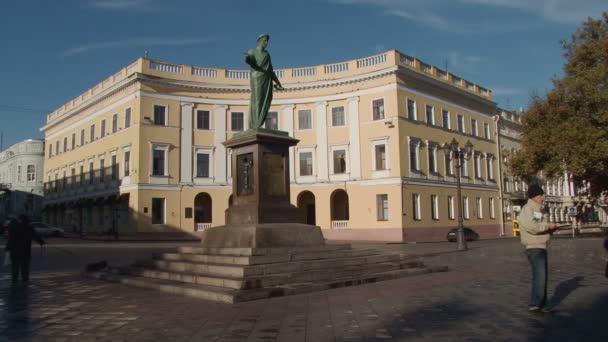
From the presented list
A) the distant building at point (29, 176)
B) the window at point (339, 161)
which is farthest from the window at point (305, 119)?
the distant building at point (29, 176)

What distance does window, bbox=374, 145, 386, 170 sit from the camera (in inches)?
1538

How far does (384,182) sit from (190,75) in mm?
17109

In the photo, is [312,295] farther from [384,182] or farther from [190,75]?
[190,75]

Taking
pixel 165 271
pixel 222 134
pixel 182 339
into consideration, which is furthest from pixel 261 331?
pixel 222 134

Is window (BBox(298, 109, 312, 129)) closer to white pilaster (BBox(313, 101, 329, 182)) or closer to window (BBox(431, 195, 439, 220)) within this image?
white pilaster (BBox(313, 101, 329, 182))

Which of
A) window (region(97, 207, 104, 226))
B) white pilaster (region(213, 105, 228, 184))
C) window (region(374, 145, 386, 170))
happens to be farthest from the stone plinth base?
window (region(97, 207, 104, 226))

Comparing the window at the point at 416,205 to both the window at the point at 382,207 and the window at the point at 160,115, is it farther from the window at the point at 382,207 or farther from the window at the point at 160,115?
the window at the point at 160,115

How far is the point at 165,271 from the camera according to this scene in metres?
12.6

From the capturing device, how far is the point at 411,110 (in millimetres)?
40438

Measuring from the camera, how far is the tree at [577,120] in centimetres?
2989

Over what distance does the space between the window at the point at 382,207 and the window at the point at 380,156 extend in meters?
2.19

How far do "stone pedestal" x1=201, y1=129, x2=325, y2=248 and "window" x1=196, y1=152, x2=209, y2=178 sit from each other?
26700 mm

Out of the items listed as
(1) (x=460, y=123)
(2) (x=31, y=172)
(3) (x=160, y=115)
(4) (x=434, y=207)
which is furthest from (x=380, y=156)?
(2) (x=31, y=172)

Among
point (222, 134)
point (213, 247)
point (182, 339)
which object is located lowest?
point (182, 339)
